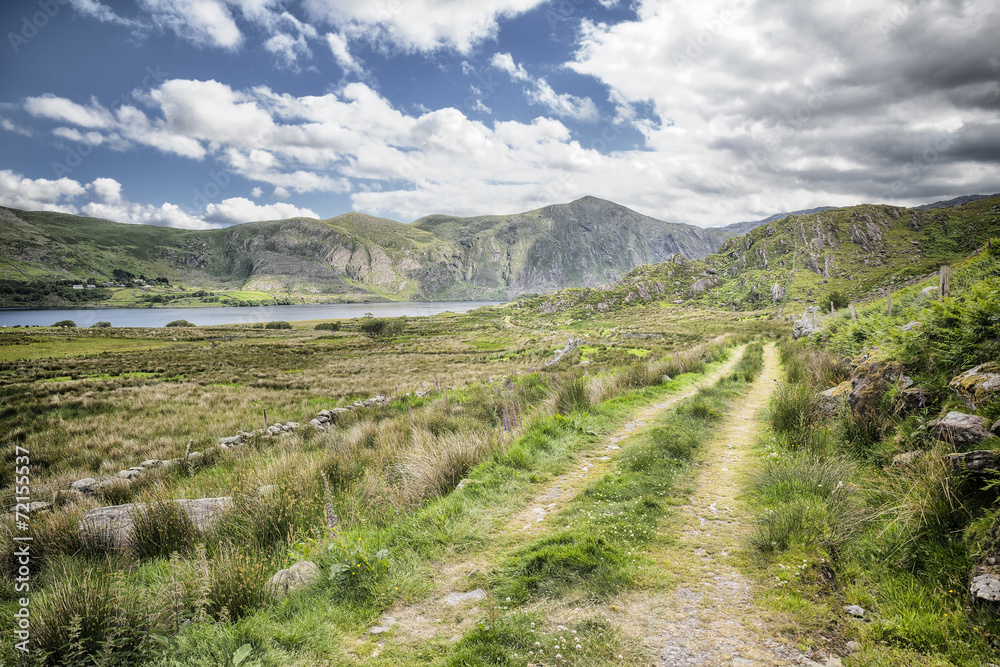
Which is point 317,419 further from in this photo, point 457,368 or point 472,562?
point 457,368

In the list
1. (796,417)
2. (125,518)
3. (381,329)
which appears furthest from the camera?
(381,329)

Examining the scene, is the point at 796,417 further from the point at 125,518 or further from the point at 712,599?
the point at 125,518

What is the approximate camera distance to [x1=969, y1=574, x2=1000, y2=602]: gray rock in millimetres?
2794

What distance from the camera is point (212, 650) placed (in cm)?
335

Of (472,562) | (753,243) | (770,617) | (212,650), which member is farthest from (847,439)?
(753,243)

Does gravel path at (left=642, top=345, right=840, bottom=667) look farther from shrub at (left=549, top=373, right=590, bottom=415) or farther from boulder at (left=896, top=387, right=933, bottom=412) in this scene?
shrub at (left=549, top=373, right=590, bottom=415)

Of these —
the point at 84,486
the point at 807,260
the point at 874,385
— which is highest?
the point at 807,260

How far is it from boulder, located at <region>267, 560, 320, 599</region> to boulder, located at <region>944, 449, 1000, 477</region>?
22.3 ft

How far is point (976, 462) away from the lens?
3.67 meters

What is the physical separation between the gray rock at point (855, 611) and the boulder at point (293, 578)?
211 inches

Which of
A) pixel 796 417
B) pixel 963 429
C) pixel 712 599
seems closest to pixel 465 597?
pixel 712 599

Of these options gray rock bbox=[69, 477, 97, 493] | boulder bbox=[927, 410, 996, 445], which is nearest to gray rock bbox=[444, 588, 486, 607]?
boulder bbox=[927, 410, 996, 445]

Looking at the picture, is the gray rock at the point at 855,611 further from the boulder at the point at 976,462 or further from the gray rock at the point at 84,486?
the gray rock at the point at 84,486

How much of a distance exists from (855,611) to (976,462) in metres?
1.84
